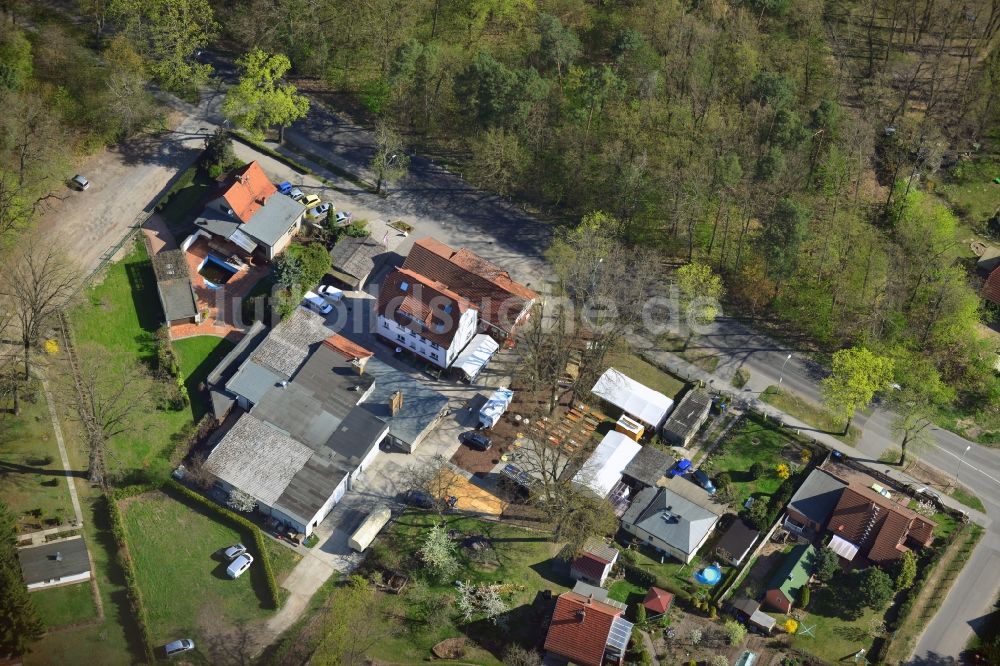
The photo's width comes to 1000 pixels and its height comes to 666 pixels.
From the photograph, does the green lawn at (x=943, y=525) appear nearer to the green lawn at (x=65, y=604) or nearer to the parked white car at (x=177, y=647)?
the parked white car at (x=177, y=647)

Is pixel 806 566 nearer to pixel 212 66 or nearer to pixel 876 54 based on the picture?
pixel 876 54

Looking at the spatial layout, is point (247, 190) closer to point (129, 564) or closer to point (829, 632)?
point (129, 564)

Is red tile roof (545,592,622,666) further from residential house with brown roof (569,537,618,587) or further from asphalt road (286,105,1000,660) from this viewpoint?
asphalt road (286,105,1000,660)

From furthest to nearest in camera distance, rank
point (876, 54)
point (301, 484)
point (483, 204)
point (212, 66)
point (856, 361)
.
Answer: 1. point (876, 54)
2. point (212, 66)
3. point (483, 204)
4. point (856, 361)
5. point (301, 484)

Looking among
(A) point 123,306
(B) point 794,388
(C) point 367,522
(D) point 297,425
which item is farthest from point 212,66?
(B) point 794,388

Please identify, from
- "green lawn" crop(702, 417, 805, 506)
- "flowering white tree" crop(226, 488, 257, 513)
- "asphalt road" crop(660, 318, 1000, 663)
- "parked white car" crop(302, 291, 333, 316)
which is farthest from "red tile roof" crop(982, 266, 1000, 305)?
"flowering white tree" crop(226, 488, 257, 513)

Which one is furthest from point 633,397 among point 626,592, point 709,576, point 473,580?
point 473,580

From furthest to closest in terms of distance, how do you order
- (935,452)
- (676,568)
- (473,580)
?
(935,452) < (676,568) < (473,580)
